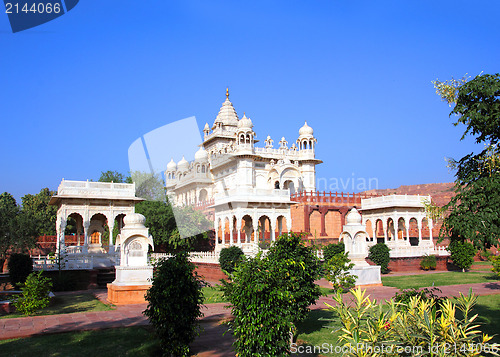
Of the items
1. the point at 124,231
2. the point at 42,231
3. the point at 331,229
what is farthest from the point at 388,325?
the point at 42,231

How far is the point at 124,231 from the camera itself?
16.6 metres

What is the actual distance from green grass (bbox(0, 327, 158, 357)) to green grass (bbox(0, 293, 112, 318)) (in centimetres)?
398

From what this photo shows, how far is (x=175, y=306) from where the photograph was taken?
26.3ft

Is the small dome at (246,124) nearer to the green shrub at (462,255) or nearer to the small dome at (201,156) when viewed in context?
the small dome at (201,156)

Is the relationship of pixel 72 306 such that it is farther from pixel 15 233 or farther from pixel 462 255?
pixel 462 255

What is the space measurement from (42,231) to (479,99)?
48.6 meters

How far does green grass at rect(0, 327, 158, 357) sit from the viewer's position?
27.7 ft

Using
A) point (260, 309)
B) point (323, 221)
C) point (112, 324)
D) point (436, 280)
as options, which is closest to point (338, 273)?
point (112, 324)

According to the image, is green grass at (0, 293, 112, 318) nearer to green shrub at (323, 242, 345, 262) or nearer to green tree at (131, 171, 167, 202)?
green shrub at (323, 242, 345, 262)

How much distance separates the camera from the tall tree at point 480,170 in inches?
303

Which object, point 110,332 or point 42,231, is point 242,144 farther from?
point 110,332

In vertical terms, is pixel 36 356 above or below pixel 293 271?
below

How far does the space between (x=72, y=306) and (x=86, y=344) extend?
656cm

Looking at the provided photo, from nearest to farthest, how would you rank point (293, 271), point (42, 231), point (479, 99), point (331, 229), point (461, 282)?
point (479, 99) < point (293, 271) < point (461, 282) < point (331, 229) < point (42, 231)
